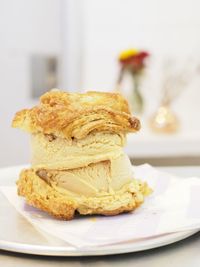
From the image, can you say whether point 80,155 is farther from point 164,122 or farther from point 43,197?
point 164,122

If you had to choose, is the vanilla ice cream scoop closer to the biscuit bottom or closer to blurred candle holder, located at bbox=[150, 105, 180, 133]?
the biscuit bottom

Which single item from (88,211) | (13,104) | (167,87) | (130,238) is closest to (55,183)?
(88,211)

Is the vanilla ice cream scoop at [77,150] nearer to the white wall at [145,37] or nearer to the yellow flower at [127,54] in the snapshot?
the yellow flower at [127,54]

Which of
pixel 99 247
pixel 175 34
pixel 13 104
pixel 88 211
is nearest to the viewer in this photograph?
pixel 99 247

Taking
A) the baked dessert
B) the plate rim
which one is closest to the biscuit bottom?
the baked dessert

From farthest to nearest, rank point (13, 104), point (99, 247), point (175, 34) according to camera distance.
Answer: point (175, 34), point (13, 104), point (99, 247)

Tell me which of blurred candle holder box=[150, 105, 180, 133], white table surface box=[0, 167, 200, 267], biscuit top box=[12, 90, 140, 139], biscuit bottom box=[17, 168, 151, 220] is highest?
biscuit top box=[12, 90, 140, 139]

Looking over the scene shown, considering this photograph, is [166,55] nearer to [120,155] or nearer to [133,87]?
[133,87]
